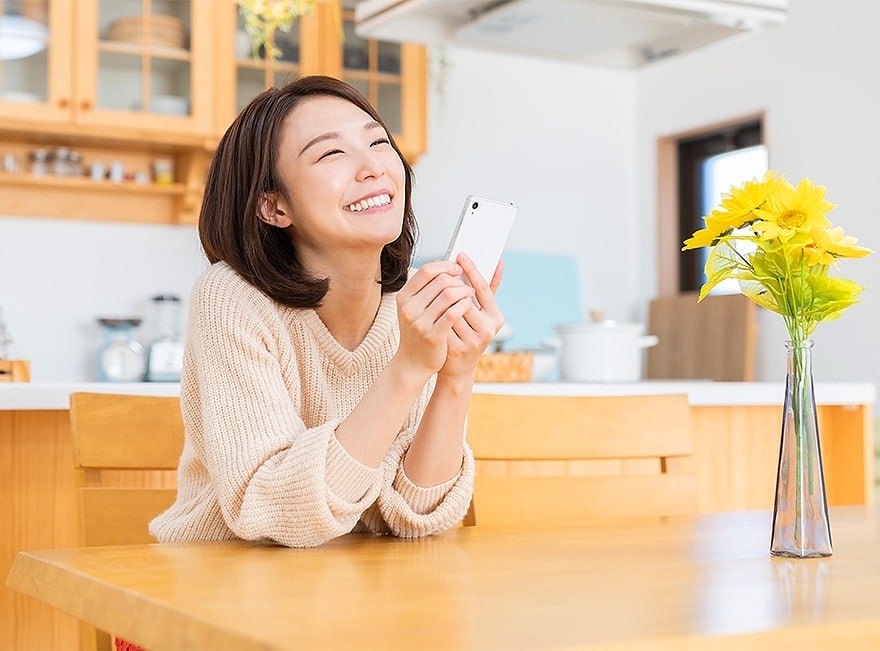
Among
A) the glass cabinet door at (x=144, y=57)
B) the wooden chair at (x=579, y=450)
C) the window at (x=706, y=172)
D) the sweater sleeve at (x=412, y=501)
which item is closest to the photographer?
the sweater sleeve at (x=412, y=501)

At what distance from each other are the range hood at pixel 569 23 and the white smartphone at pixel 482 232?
5.35 feet

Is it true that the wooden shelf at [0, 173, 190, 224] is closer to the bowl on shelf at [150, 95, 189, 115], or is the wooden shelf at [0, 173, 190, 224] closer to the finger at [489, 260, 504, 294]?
the bowl on shelf at [150, 95, 189, 115]

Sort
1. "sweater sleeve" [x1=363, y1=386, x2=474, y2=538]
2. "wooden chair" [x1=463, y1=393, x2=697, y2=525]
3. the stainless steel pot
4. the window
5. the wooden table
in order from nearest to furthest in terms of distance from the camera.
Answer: the wooden table < "sweater sleeve" [x1=363, y1=386, x2=474, y2=538] < "wooden chair" [x1=463, y1=393, x2=697, y2=525] < the stainless steel pot < the window

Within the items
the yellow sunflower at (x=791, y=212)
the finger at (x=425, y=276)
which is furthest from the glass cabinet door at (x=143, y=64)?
the yellow sunflower at (x=791, y=212)

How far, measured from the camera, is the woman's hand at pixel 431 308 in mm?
1099

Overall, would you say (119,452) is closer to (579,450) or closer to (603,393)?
(579,450)

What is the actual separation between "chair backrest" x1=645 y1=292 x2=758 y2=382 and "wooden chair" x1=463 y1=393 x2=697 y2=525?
101 inches

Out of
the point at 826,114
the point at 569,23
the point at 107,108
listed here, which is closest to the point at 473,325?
the point at 569,23

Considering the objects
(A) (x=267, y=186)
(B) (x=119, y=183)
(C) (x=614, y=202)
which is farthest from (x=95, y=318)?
(A) (x=267, y=186)

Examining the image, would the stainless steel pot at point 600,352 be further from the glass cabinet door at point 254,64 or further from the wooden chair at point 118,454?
the glass cabinet door at point 254,64

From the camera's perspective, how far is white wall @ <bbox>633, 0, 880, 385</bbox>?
13.0ft

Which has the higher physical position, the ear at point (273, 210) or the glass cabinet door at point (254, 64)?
the glass cabinet door at point (254, 64)

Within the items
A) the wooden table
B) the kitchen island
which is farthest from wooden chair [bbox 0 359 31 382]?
the wooden table

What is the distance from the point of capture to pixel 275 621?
2.21 ft
